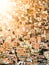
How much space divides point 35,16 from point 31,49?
449 millimetres

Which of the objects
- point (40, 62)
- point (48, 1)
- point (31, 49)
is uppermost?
point (48, 1)

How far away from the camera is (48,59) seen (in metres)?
2.14

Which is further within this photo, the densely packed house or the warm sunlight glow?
the warm sunlight glow

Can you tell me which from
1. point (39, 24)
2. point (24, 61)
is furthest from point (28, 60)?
point (39, 24)

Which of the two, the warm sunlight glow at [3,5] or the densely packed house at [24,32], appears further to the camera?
the warm sunlight glow at [3,5]

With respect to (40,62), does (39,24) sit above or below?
above

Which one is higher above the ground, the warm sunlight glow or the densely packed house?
the warm sunlight glow

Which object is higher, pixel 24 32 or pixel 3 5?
pixel 3 5

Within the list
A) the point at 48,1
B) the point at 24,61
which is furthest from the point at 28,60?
the point at 48,1

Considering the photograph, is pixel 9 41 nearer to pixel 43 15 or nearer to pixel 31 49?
pixel 31 49

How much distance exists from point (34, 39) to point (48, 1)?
568 mm

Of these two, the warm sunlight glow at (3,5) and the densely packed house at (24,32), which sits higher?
the warm sunlight glow at (3,5)

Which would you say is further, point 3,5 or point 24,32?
point 3,5

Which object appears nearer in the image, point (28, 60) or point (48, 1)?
point (28, 60)
